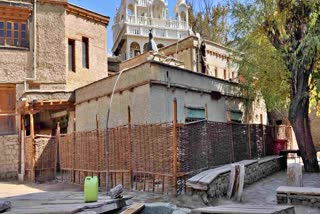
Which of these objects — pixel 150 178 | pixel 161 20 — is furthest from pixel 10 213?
pixel 161 20

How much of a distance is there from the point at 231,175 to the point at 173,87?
15.3ft

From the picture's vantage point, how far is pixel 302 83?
13625 mm

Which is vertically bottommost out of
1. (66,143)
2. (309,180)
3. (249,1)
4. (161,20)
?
(309,180)

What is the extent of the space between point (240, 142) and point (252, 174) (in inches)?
60.3

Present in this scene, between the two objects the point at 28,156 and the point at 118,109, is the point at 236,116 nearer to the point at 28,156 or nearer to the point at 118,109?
the point at 118,109

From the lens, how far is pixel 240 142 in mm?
13367

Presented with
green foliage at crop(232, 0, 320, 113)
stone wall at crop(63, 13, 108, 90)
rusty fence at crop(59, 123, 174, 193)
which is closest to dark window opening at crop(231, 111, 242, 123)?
green foliage at crop(232, 0, 320, 113)

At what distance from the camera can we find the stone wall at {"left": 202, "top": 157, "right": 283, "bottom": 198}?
938 centimetres

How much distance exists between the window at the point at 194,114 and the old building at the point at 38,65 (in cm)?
652

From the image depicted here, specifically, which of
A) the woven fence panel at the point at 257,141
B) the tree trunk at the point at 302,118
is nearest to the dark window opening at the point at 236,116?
the woven fence panel at the point at 257,141

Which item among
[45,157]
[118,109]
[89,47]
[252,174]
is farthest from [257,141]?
[89,47]

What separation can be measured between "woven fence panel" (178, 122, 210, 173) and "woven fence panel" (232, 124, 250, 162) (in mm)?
2562

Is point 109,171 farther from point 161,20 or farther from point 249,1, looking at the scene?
point 161,20

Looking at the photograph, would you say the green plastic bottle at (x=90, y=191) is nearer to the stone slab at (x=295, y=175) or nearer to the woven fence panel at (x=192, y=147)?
the woven fence panel at (x=192, y=147)
